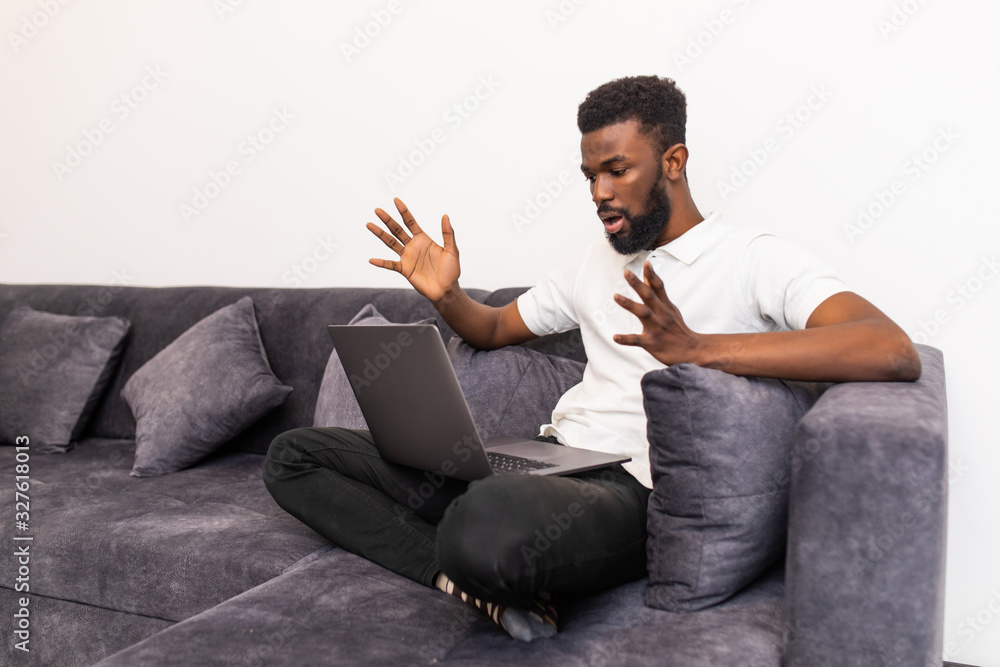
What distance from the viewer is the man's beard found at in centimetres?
159

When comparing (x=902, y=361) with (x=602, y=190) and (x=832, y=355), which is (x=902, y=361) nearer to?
(x=832, y=355)

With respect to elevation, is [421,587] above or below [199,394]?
below

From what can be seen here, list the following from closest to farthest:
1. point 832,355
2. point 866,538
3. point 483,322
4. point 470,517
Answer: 1. point 866,538
2. point 470,517
3. point 832,355
4. point 483,322

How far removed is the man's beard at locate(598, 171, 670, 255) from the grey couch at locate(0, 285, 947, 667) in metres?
0.40

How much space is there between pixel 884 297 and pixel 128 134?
2.69 metres

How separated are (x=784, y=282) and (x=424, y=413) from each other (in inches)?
27.4

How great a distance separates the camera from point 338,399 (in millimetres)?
2010

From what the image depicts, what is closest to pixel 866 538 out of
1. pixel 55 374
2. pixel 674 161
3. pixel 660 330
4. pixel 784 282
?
pixel 660 330

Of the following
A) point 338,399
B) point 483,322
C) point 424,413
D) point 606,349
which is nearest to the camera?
point 424,413

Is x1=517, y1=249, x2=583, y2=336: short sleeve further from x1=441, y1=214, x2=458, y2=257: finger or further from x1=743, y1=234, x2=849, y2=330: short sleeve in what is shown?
x1=743, y1=234, x2=849, y2=330: short sleeve

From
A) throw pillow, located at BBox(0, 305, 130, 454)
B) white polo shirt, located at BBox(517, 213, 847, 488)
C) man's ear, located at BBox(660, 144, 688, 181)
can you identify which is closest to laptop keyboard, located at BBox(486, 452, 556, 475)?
white polo shirt, located at BBox(517, 213, 847, 488)

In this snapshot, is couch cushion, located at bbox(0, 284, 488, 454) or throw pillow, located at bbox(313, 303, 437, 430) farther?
couch cushion, located at bbox(0, 284, 488, 454)

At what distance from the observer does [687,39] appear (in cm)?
200

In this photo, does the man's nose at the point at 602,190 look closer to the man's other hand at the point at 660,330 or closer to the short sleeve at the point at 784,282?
the short sleeve at the point at 784,282
